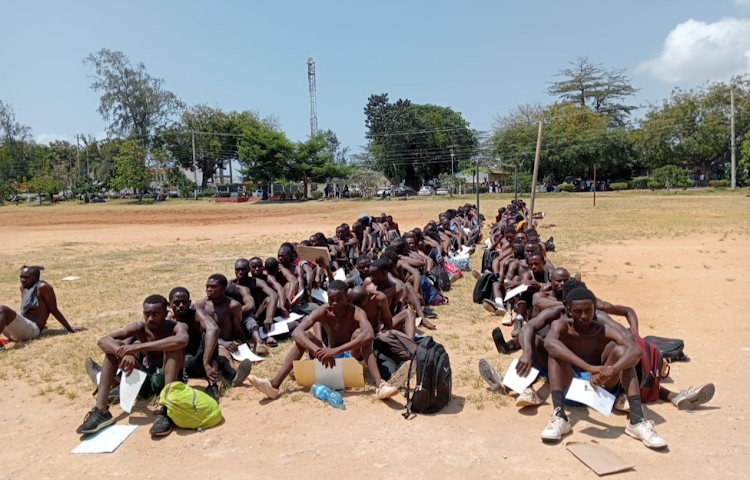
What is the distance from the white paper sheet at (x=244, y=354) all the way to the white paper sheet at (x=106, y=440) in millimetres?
1730

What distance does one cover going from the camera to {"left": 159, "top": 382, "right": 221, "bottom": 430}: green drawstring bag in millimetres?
4820

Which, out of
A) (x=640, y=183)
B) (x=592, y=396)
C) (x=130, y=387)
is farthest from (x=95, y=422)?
(x=640, y=183)

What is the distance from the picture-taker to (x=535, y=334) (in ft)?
17.7

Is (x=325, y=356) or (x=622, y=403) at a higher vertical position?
(x=325, y=356)

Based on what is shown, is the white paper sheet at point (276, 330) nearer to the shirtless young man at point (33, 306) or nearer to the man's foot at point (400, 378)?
the man's foot at point (400, 378)

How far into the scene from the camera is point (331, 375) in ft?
18.6

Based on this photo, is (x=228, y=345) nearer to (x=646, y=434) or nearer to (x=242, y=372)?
(x=242, y=372)

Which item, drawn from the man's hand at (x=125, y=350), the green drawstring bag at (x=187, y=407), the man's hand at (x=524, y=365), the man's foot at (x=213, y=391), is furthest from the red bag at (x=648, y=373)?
the man's hand at (x=125, y=350)

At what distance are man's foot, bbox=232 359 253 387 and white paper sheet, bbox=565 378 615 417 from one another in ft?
10.4

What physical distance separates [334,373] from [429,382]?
1.10 metres

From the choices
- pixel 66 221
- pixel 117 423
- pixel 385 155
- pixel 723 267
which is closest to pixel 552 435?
pixel 117 423

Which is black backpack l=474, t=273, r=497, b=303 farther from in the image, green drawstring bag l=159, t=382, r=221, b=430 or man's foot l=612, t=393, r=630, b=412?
green drawstring bag l=159, t=382, r=221, b=430

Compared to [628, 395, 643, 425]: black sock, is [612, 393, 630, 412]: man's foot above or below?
below

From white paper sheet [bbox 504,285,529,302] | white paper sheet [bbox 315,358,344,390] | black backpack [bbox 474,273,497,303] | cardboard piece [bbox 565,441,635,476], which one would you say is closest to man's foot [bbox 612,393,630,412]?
cardboard piece [bbox 565,441,635,476]
